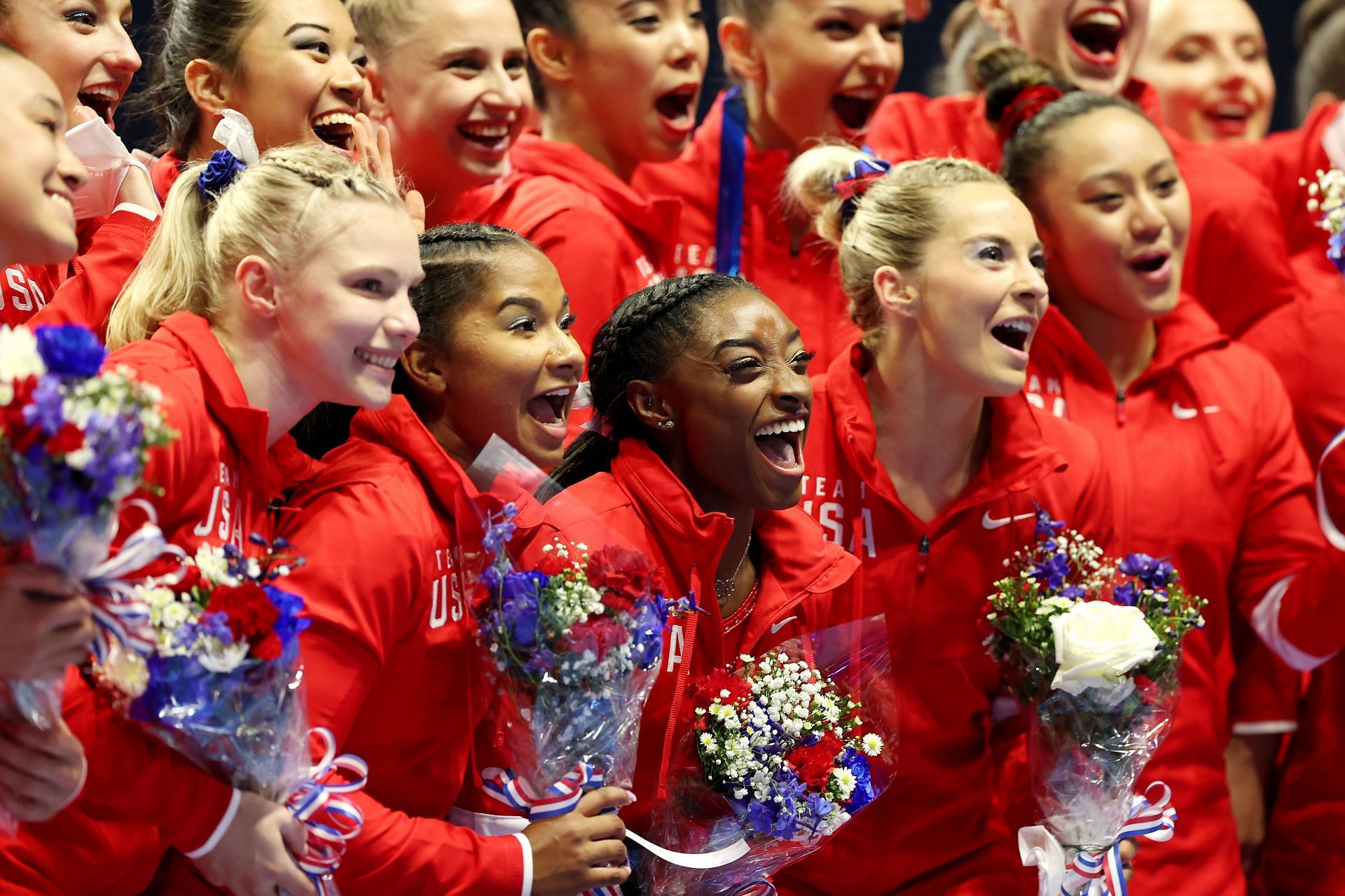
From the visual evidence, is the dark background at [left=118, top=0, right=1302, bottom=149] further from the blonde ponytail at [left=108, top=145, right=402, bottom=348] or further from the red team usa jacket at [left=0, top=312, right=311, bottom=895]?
the red team usa jacket at [left=0, top=312, right=311, bottom=895]

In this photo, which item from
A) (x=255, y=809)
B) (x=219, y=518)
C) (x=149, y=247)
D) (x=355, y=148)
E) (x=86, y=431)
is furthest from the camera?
(x=355, y=148)

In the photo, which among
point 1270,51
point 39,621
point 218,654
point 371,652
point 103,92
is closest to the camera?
point 39,621

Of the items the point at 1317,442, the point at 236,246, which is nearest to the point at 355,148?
the point at 236,246

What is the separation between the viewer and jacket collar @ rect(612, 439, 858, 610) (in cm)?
312

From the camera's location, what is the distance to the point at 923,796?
3.52m

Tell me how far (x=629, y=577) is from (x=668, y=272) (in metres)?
1.67

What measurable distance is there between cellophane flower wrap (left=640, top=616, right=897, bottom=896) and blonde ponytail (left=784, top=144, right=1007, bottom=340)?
989 millimetres

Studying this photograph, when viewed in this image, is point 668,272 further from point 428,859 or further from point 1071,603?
point 428,859

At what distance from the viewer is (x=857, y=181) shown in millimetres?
3840

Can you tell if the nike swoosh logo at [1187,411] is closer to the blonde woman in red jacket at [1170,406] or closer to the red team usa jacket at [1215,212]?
the blonde woman in red jacket at [1170,406]

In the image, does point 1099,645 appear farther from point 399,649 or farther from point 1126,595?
point 399,649

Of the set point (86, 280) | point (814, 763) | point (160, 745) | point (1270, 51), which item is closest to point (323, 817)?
point (160, 745)

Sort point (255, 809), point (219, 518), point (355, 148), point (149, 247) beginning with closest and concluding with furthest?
A: point (255, 809)
point (219, 518)
point (149, 247)
point (355, 148)

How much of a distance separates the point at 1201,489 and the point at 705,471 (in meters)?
1.37
